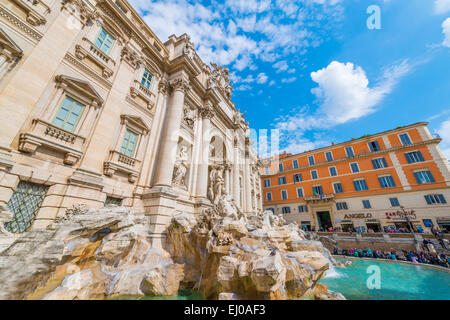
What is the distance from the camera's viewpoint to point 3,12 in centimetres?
557

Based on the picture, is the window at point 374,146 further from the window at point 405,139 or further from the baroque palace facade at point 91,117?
the baroque palace facade at point 91,117

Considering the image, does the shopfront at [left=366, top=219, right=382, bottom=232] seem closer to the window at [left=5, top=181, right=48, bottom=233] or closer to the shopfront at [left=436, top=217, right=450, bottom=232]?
the shopfront at [left=436, top=217, right=450, bottom=232]

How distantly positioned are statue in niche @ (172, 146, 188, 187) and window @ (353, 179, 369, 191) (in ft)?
73.6

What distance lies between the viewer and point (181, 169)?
35.5 ft

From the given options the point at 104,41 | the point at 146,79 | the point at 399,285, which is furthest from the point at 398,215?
the point at 104,41

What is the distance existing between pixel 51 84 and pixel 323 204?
28091 millimetres

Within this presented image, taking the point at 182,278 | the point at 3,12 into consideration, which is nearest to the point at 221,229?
the point at 182,278

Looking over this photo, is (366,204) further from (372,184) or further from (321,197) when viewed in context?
(321,197)

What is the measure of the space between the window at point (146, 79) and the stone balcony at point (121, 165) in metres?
4.81

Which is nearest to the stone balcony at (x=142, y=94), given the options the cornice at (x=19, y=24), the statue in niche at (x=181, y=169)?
the statue in niche at (x=181, y=169)

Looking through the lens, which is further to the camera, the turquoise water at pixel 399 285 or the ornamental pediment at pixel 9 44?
the turquoise water at pixel 399 285

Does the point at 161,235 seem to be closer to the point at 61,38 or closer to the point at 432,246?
the point at 61,38

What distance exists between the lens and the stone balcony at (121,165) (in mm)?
7490

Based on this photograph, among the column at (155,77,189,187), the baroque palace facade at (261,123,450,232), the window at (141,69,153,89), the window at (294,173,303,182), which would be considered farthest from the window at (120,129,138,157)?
the window at (294,173,303,182)
